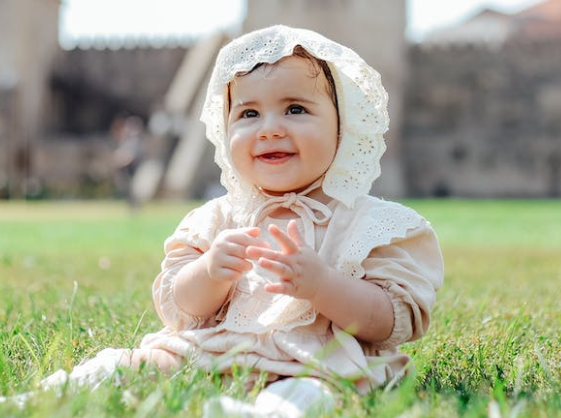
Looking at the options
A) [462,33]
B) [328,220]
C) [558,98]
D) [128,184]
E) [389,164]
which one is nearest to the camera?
[328,220]

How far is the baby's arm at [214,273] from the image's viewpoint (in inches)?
92.5

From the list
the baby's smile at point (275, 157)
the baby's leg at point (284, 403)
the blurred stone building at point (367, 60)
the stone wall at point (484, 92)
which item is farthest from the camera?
the stone wall at point (484, 92)

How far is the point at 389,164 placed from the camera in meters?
30.5

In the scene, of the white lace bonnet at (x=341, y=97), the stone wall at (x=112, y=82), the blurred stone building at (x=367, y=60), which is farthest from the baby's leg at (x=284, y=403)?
the stone wall at (x=112, y=82)

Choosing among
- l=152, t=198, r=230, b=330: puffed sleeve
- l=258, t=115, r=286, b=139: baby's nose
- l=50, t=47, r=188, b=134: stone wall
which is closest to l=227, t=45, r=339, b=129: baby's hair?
l=258, t=115, r=286, b=139: baby's nose

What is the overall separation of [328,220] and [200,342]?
45cm

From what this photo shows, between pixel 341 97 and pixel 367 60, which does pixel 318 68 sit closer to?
pixel 341 97

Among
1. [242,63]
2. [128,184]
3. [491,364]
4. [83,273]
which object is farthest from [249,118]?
[128,184]

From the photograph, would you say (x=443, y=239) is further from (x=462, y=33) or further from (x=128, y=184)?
(x=462, y=33)

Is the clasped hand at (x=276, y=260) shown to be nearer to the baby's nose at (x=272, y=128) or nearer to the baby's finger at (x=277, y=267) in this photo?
the baby's finger at (x=277, y=267)

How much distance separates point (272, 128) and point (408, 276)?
1.66 feet

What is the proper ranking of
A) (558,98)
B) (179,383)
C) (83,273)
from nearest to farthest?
(179,383) → (83,273) → (558,98)

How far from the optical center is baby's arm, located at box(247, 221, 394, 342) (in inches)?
88.4

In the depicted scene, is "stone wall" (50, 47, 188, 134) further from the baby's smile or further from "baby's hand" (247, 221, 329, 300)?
"baby's hand" (247, 221, 329, 300)
